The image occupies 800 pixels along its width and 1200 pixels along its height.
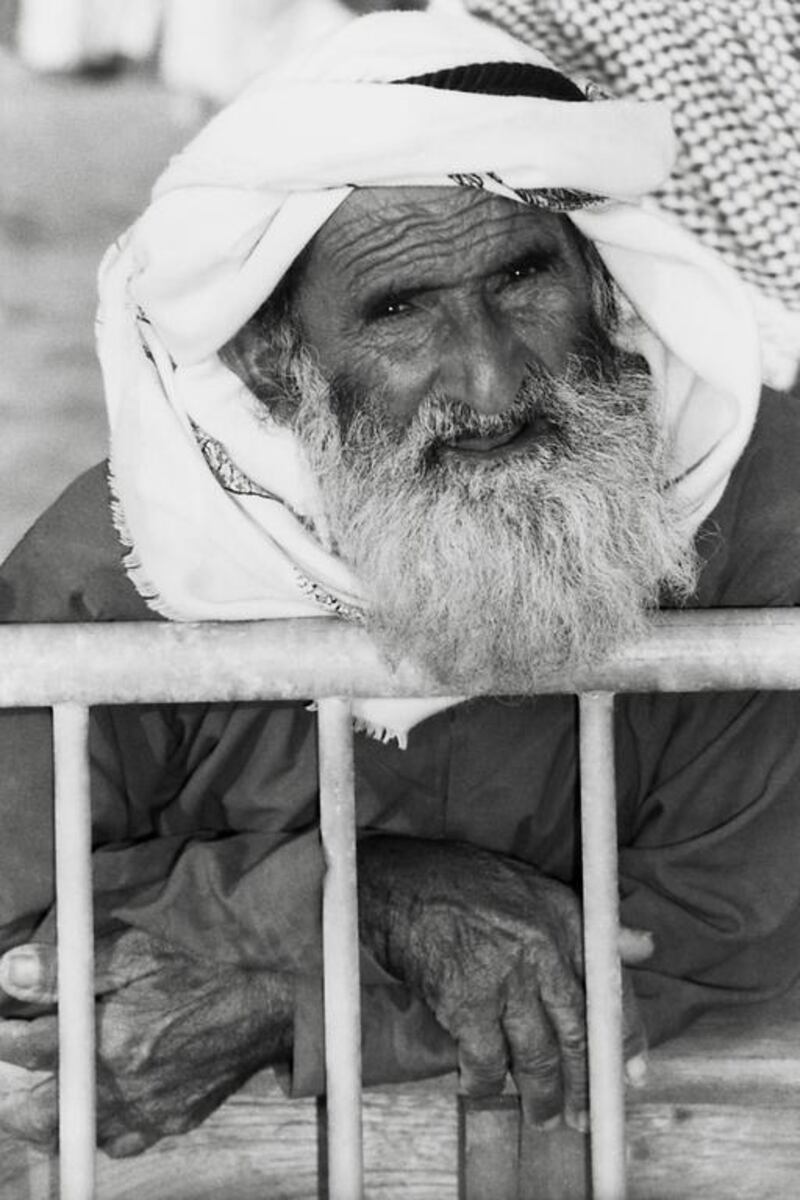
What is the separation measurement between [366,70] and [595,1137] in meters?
1.33

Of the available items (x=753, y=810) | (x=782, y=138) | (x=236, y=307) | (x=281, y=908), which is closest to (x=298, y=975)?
(x=281, y=908)

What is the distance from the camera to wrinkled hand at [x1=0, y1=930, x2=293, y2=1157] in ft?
7.43

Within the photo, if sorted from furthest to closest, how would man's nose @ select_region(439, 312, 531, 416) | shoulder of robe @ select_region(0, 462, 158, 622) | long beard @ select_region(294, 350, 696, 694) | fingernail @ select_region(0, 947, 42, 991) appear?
shoulder of robe @ select_region(0, 462, 158, 622)
man's nose @ select_region(439, 312, 531, 416)
long beard @ select_region(294, 350, 696, 694)
fingernail @ select_region(0, 947, 42, 991)

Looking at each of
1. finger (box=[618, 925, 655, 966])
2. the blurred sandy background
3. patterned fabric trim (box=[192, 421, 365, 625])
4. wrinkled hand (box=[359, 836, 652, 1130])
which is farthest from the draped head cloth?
the blurred sandy background

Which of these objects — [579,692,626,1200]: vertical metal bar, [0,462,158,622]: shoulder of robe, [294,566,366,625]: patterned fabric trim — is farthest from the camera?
[0,462,158,622]: shoulder of robe

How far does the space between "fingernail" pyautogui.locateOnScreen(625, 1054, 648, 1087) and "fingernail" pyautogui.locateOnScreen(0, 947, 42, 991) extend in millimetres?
664

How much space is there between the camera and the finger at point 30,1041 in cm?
218

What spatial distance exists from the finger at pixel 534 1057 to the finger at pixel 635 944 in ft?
0.40

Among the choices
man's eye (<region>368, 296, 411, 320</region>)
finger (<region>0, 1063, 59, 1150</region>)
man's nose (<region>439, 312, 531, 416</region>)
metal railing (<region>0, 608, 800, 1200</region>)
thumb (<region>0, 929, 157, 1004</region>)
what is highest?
man's eye (<region>368, 296, 411, 320</region>)

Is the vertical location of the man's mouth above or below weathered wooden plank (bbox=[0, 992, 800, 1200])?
above

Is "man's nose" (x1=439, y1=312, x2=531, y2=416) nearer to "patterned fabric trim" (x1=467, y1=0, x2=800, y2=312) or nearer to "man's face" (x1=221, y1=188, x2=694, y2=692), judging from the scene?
"man's face" (x1=221, y1=188, x2=694, y2=692)

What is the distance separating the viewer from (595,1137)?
1.93 metres

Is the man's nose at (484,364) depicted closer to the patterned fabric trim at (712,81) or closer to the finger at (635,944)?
the finger at (635,944)

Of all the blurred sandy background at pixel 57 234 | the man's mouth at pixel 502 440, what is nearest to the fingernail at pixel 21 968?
the man's mouth at pixel 502 440
